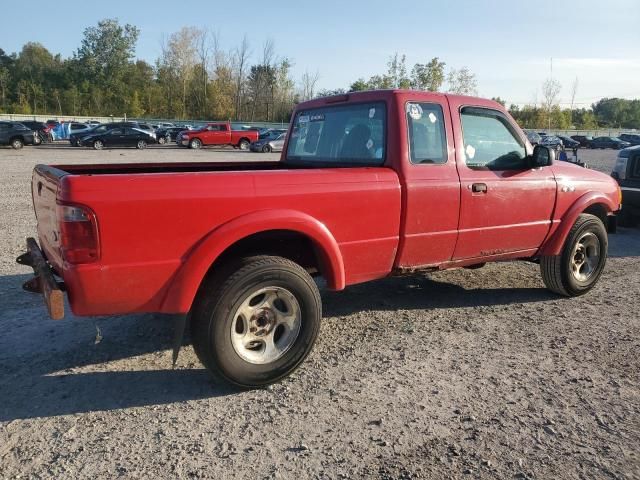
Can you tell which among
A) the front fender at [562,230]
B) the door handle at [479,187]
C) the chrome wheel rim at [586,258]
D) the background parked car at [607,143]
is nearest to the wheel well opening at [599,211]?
the chrome wheel rim at [586,258]

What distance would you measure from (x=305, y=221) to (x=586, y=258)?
362cm

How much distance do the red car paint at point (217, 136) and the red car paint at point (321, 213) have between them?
3300 cm

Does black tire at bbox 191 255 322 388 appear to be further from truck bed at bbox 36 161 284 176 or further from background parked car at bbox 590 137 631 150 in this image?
background parked car at bbox 590 137 631 150

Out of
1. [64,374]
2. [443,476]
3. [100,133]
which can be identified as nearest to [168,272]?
[64,374]

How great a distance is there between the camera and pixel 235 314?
3373 millimetres

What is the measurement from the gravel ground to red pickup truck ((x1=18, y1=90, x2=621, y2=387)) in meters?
0.44

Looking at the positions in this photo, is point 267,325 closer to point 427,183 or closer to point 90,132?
point 427,183

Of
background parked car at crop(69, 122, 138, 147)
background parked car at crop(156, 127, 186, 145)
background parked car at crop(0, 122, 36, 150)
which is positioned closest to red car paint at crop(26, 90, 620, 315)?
background parked car at crop(0, 122, 36, 150)

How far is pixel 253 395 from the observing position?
3.48 metres

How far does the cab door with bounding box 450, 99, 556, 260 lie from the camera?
4.52m

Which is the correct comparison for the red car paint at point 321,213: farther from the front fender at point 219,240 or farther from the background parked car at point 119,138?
the background parked car at point 119,138

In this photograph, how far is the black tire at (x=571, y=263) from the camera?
531 centimetres

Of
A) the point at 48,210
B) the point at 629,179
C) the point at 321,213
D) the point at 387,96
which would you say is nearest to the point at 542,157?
the point at 387,96

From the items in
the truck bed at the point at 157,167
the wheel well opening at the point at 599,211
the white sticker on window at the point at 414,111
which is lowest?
the wheel well opening at the point at 599,211
